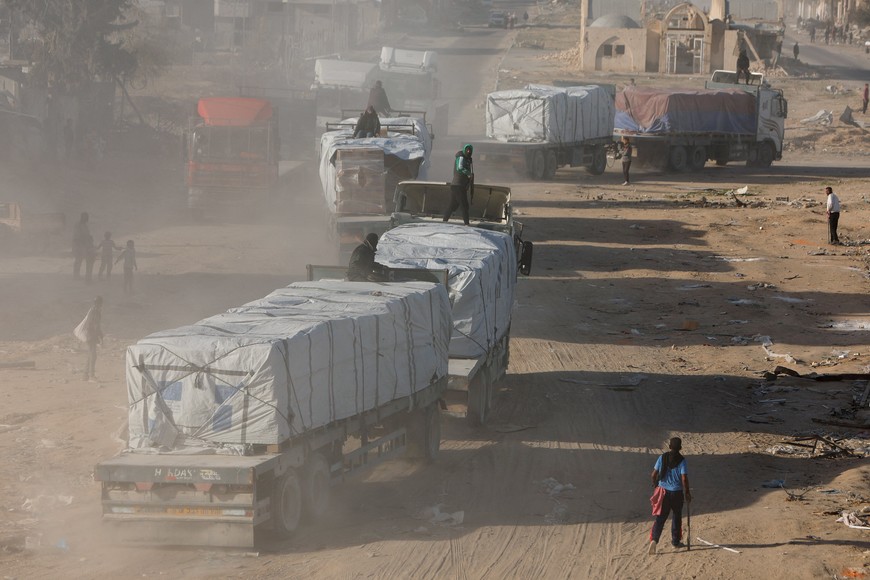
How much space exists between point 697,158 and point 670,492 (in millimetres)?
39275

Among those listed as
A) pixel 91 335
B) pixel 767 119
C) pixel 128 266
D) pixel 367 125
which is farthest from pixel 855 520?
pixel 767 119

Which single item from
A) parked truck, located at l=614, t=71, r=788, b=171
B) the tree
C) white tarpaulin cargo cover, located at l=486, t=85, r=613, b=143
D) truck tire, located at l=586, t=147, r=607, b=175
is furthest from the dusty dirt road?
parked truck, located at l=614, t=71, r=788, b=171

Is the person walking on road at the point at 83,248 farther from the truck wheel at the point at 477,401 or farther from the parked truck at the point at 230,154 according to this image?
the truck wheel at the point at 477,401

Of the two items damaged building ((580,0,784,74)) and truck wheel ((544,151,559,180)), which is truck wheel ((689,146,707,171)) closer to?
truck wheel ((544,151,559,180))

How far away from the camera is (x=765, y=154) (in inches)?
2051

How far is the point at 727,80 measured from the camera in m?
56.2

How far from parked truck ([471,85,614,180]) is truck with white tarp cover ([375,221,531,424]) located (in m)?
25.0

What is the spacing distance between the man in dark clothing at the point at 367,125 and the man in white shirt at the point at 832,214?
11.8 metres

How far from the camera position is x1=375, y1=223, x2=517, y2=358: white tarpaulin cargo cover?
17438mm

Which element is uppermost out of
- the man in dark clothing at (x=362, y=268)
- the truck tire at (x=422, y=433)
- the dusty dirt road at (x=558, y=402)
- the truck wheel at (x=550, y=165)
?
the man in dark clothing at (x=362, y=268)

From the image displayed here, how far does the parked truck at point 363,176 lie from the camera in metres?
25.8

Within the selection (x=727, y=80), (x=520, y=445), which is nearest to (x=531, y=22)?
(x=727, y=80)

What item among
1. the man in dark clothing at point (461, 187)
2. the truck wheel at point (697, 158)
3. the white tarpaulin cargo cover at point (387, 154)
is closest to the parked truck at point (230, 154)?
the white tarpaulin cargo cover at point (387, 154)

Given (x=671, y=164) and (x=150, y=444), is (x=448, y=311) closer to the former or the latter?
(x=150, y=444)
